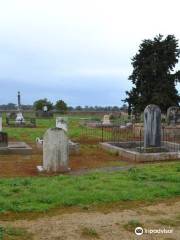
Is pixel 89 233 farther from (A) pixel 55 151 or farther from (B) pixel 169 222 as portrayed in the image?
(A) pixel 55 151

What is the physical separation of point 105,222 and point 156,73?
3208cm

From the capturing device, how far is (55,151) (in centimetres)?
1373

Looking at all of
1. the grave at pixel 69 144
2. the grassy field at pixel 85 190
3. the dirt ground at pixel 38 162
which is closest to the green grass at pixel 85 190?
the grassy field at pixel 85 190

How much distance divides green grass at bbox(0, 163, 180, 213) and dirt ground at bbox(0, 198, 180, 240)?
447 mm

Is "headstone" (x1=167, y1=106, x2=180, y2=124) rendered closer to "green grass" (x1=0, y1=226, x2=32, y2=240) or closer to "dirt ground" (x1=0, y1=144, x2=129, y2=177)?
"dirt ground" (x1=0, y1=144, x2=129, y2=177)

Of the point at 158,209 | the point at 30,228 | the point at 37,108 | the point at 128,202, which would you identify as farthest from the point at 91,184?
the point at 37,108

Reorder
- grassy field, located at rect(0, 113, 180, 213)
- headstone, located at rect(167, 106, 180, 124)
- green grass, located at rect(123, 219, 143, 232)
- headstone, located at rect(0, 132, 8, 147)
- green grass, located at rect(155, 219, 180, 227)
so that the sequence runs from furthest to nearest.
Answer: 1. headstone, located at rect(167, 106, 180, 124)
2. headstone, located at rect(0, 132, 8, 147)
3. grassy field, located at rect(0, 113, 180, 213)
4. green grass, located at rect(155, 219, 180, 227)
5. green grass, located at rect(123, 219, 143, 232)

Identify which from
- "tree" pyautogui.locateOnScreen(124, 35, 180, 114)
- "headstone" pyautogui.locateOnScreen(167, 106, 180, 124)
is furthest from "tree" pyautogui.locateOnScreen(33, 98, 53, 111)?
"headstone" pyautogui.locateOnScreen(167, 106, 180, 124)

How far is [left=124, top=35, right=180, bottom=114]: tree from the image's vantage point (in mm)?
38156

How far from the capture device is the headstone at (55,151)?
13617 mm

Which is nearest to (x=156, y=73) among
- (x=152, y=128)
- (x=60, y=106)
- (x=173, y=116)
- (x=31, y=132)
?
(x=173, y=116)

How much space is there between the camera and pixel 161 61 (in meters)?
38.4

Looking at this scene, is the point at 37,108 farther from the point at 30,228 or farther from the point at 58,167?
the point at 30,228

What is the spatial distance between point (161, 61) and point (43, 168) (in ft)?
86.5
